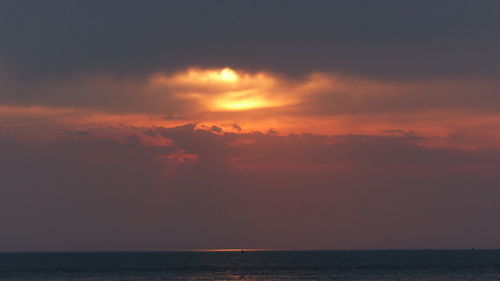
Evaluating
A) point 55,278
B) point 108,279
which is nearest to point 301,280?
point 108,279

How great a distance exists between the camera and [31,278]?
453ft

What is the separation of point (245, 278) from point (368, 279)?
24.3 m

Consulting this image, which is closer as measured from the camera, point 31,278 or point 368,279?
point 368,279

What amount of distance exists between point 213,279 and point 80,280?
25.4 m

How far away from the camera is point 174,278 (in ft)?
438

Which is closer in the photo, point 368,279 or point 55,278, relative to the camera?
point 368,279

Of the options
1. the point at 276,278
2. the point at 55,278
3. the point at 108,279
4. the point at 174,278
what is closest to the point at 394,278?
the point at 276,278

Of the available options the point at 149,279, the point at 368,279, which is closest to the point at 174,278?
the point at 149,279

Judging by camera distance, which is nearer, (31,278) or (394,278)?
(394,278)

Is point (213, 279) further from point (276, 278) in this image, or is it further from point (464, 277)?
point (464, 277)

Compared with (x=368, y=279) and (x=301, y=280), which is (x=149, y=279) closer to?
(x=301, y=280)

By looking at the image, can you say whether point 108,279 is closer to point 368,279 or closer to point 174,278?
point 174,278

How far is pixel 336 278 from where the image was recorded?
12925 centimetres

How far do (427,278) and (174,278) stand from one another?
48809mm
